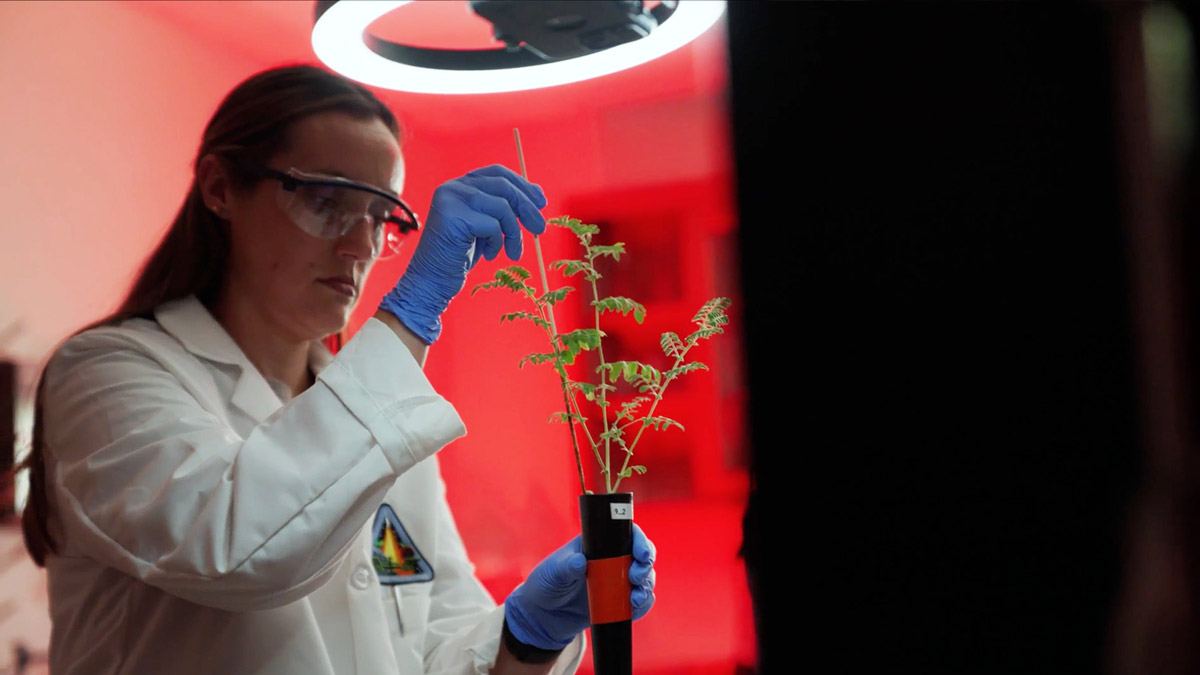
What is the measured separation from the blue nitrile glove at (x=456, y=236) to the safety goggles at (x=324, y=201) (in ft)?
0.48

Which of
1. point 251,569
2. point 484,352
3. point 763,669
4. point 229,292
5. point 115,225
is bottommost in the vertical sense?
point 763,669

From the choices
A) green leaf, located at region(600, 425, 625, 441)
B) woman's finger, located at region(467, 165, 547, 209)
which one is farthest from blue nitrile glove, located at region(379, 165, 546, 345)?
green leaf, located at region(600, 425, 625, 441)

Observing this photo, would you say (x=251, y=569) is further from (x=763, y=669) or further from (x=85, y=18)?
(x=85, y=18)

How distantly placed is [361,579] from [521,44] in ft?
2.79

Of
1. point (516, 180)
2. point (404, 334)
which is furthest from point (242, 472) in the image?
point (516, 180)

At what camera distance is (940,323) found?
1.04 metres

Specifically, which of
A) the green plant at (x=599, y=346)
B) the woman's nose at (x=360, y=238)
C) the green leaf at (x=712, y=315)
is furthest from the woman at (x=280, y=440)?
the green leaf at (x=712, y=315)

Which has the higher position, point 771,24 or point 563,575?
point 771,24

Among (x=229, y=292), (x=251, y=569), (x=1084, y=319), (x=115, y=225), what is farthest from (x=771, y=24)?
(x=115, y=225)

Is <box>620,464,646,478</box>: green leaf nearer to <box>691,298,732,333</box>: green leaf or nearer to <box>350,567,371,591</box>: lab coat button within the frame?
<box>691,298,732,333</box>: green leaf

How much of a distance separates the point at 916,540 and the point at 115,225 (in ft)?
7.77

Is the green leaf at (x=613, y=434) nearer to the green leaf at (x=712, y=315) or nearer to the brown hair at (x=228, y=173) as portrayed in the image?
the green leaf at (x=712, y=315)

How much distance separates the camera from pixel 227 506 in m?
1.16

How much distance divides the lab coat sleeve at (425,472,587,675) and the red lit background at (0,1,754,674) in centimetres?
23
